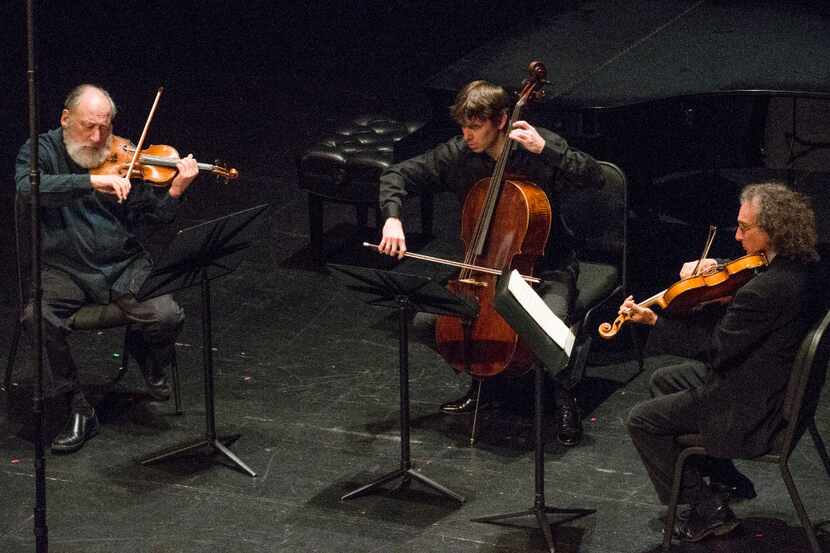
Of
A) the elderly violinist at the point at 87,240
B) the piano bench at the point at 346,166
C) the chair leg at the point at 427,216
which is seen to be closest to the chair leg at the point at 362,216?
the piano bench at the point at 346,166

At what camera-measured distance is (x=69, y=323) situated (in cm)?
540

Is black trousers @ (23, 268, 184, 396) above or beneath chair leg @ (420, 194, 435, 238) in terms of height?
beneath

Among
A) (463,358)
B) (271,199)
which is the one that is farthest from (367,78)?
(463,358)

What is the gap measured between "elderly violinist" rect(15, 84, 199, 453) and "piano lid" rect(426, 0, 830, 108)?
191 centimetres

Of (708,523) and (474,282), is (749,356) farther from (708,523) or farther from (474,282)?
(474,282)

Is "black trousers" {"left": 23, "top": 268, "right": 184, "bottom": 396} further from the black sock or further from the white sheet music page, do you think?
the white sheet music page

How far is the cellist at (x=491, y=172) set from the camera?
522cm

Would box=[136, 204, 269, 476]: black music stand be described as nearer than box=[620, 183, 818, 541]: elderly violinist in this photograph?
No

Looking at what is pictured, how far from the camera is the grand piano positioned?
6.38m

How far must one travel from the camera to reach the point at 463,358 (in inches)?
204

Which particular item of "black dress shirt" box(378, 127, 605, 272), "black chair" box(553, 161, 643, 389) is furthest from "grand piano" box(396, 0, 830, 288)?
"black dress shirt" box(378, 127, 605, 272)

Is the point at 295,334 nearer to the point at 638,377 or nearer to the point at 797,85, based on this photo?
the point at 638,377

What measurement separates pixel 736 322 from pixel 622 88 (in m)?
2.54

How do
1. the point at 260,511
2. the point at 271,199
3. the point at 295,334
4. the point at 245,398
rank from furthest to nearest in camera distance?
1. the point at 271,199
2. the point at 295,334
3. the point at 245,398
4. the point at 260,511
